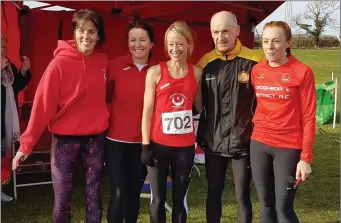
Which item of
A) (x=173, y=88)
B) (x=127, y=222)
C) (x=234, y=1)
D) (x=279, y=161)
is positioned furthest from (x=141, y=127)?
(x=234, y=1)

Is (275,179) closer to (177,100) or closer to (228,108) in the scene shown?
(228,108)

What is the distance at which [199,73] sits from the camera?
2.79 metres

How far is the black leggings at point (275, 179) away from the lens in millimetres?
2586

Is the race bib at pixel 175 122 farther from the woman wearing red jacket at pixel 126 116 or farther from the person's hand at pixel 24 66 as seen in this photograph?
the person's hand at pixel 24 66

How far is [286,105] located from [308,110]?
0.42 ft

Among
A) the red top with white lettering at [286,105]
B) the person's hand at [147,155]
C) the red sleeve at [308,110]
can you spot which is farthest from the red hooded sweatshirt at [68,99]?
the red sleeve at [308,110]

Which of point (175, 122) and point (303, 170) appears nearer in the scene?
point (303, 170)

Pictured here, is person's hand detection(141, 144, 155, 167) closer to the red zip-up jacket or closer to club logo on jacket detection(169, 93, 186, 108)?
the red zip-up jacket

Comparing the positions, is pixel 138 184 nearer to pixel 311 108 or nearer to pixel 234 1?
pixel 311 108

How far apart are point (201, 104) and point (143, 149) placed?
0.49m

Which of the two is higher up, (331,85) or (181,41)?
(181,41)

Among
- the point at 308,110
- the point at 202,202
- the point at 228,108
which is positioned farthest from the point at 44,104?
the point at 202,202

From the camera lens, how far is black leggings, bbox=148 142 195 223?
106 inches

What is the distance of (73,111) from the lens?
262cm
